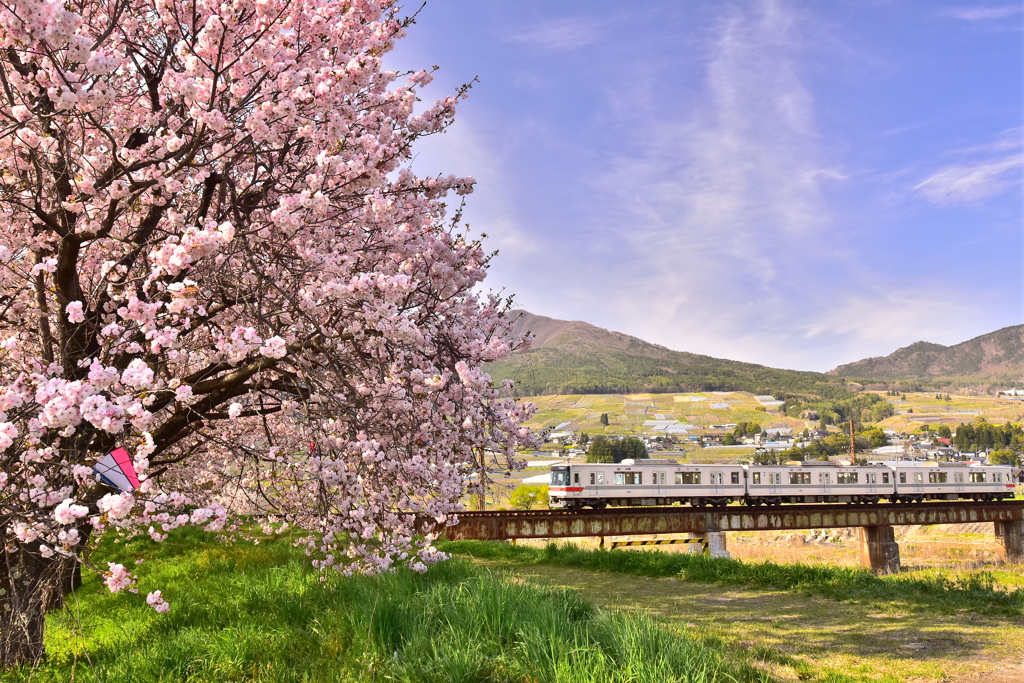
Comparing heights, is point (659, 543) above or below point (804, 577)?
below

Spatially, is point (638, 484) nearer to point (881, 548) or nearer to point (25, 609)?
point (881, 548)

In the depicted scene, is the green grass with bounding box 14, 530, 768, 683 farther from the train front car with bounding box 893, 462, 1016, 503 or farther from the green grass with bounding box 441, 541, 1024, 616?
the train front car with bounding box 893, 462, 1016, 503

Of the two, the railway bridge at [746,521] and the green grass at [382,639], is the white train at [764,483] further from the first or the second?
the green grass at [382,639]

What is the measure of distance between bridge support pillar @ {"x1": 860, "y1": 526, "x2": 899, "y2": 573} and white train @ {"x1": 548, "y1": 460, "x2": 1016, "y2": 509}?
142 inches

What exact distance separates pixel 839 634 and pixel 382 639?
707 cm

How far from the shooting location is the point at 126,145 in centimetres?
660

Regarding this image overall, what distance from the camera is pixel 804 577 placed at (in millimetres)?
12500

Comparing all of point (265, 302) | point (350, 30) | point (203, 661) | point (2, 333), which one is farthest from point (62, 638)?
point (350, 30)

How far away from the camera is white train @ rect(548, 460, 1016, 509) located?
91.2 feet

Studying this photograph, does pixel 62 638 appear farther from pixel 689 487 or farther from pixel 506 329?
pixel 689 487

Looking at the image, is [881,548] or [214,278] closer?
[214,278]

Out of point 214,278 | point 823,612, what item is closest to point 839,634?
point 823,612

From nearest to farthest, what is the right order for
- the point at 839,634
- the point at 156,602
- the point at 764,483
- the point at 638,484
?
the point at 156,602, the point at 839,634, the point at 638,484, the point at 764,483

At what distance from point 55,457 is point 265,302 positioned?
237 centimetres
